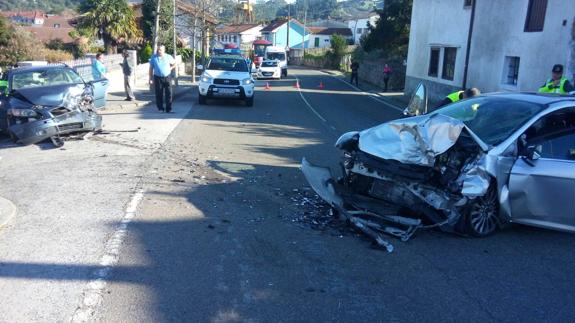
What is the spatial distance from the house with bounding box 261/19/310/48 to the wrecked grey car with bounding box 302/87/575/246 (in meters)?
Answer: 89.9

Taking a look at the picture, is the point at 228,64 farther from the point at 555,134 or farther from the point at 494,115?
the point at 555,134

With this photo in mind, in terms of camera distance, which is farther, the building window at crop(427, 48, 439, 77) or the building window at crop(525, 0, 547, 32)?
the building window at crop(427, 48, 439, 77)

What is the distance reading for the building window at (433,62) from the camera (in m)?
25.1

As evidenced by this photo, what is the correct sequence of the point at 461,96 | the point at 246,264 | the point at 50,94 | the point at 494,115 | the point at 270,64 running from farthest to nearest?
the point at 270,64
the point at 50,94
the point at 461,96
the point at 494,115
the point at 246,264

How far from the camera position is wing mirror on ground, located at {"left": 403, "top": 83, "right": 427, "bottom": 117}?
26.8 ft

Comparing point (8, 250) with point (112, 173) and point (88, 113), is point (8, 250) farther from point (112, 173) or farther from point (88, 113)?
point (88, 113)

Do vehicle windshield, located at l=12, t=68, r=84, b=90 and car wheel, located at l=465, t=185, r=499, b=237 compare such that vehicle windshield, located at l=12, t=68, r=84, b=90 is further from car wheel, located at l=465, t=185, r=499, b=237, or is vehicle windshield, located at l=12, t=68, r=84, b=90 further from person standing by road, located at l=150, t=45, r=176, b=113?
car wheel, located at l=465, t=185, r=499, b=237

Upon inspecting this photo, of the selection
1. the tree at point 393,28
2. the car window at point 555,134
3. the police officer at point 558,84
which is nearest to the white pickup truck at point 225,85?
the police officer at point 558,84

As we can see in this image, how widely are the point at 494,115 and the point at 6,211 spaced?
598 centimetres

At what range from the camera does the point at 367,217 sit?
5.73m

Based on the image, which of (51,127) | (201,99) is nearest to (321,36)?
Answer: (201,99)

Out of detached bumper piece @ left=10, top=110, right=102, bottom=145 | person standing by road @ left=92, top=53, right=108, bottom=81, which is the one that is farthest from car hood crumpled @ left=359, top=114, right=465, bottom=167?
person standing by road @ left=92, top=53, right=108, bottom=81

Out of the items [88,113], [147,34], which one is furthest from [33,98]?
[147,34]

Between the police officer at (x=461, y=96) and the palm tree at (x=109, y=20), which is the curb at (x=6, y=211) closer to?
the police officer at (x=461, y=96)
